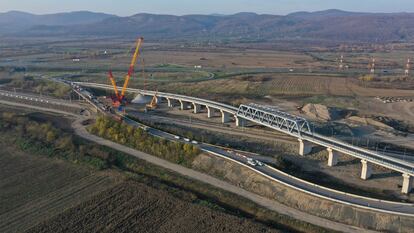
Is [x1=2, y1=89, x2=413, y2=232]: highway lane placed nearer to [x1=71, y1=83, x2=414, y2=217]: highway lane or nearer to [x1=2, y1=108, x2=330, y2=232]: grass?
[x1=71, y1=83, x2=414, y2=217]: highway lane

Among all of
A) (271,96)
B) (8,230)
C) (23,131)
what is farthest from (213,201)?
(271,96)

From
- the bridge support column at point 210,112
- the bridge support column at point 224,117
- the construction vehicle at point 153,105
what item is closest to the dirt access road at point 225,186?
the construction vehicle at point 153,105

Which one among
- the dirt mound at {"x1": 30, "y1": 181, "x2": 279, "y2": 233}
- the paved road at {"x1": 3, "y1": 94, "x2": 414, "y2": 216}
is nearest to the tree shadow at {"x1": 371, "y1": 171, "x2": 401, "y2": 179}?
the paved road at {"x1": 3, "y1": 94, "x2": 414, "y2": 216}

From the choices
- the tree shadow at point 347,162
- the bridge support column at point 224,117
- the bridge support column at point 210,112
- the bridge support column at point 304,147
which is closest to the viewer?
the tree shadow at point 347,162

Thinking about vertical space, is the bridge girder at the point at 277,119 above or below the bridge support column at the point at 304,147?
above

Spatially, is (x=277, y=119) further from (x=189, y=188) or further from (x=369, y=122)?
(x=189, y=188)

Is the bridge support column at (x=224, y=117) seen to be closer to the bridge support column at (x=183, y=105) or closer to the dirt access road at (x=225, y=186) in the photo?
the bridge support column at (x=183, y=105)

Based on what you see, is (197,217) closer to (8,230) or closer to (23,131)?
(8,230)
